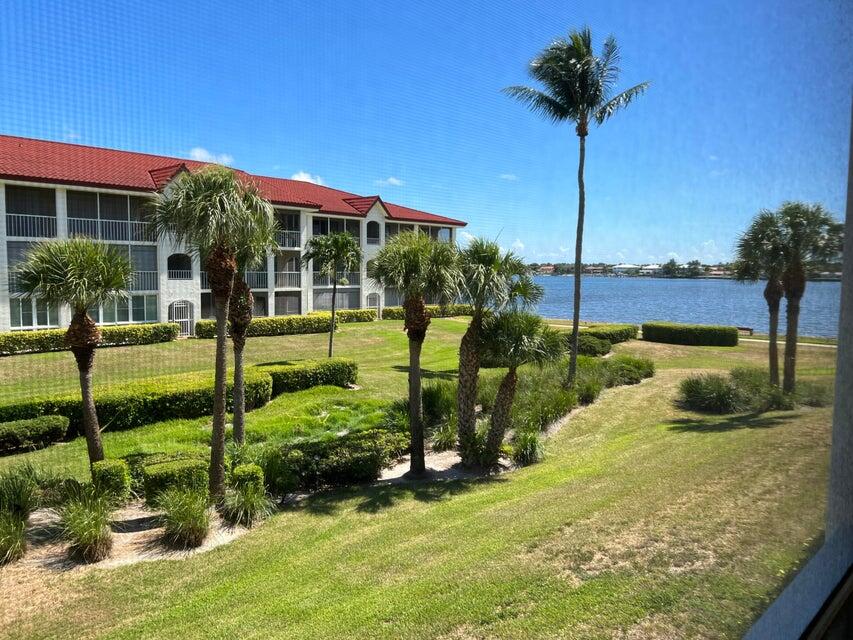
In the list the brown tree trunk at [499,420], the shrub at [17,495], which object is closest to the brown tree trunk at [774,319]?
the shrub at [17,495]

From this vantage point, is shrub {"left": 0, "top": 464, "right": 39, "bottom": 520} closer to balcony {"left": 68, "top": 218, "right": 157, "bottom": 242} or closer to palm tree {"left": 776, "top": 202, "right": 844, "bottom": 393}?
balcony {"left": 68, "top": 218, "right": 157, "bottom": 242}

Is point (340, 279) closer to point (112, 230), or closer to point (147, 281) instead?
point (147, 281)

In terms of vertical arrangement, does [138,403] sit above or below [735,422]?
below

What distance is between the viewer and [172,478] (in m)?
4.32

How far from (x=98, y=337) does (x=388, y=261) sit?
253 centimetres

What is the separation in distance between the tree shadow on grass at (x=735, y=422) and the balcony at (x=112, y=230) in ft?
12.7

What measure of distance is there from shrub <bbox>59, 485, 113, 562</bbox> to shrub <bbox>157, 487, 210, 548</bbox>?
0.35m

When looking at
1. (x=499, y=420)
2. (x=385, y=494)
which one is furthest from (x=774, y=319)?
(x=499, y=420)

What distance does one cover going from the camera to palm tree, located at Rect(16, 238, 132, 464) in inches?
153

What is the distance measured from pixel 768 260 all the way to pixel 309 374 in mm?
8681

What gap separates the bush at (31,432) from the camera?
529 centimetres

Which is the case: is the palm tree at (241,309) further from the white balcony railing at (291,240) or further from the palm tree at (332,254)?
the white balcony railing at (291,240)

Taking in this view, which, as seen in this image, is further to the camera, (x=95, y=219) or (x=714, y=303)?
(x=95, y=219)

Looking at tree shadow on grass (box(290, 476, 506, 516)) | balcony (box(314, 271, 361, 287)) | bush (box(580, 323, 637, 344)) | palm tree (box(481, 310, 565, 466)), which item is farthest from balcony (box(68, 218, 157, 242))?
bush (box(580, 323, 637, 344))
